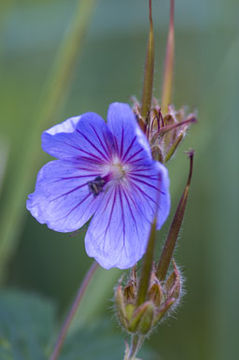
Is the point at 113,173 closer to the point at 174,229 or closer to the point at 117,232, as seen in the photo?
the point at 117,232

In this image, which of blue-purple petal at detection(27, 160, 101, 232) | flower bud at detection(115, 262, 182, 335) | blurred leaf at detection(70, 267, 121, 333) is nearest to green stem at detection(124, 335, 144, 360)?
flower bud at detection(115, 262, 182, 335)

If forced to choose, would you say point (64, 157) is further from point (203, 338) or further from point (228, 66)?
point (203, 338)

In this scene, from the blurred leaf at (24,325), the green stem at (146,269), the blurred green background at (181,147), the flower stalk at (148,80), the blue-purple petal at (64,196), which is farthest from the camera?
the blurred green background at (181,147)

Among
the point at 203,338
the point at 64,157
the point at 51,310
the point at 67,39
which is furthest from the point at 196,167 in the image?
the point at 64,157

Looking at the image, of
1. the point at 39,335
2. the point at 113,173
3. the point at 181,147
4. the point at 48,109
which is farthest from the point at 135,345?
the point at 181,147

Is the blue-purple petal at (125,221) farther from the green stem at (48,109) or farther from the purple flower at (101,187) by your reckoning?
the green stem at (48,109)

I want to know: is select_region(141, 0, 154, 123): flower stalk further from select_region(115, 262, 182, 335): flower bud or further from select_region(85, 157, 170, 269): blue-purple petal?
select_region(115, 262, 182, 335): flower bud

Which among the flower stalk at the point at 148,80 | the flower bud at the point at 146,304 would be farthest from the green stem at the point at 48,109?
the flower bud at the point at 146,304
